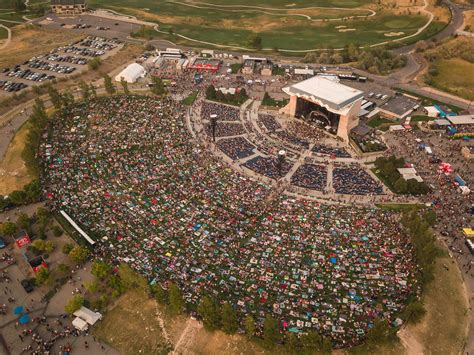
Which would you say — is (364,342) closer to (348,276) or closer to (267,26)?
(348,276)

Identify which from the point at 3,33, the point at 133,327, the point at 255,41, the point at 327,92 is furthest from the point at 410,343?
the point at 3,33

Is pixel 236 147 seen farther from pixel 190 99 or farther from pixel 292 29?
pixel 292 29

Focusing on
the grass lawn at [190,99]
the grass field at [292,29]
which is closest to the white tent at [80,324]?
the grass lawn at [190,99]

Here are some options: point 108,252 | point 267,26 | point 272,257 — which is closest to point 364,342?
point 272,257

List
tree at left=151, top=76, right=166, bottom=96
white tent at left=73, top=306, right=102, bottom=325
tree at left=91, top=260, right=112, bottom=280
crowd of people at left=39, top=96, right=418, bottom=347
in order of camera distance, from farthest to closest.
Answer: tree at left=151, top=76, right=166, bottom=96
tree at left=91, top=260, right=112, bottom=280
crowd of people at left=39, top=96, right=418, bottom=347
white tent at left=73, top=306, right=102, bottom=325

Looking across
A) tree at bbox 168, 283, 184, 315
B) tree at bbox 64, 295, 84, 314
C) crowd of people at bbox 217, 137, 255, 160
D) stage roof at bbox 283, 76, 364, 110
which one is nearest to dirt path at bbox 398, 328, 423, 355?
tree at bbox 168, 283, 184, 315

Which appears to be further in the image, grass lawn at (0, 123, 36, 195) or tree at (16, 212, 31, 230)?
grass lawn at (0, 123, 36, 195)

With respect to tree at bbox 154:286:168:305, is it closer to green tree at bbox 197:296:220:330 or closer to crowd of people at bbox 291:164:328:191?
green tree at bbox 197:296:220:330
